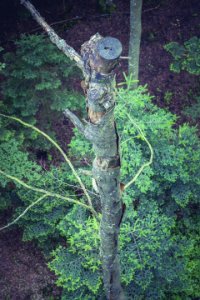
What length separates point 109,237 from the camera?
11.4 ft

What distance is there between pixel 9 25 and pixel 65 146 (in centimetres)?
365

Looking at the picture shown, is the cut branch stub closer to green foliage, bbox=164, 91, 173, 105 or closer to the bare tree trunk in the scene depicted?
the bare tree trunk

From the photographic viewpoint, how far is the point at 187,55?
9203mm

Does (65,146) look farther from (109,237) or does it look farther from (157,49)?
(109,237)

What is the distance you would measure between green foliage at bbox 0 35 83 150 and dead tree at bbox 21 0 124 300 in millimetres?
4139

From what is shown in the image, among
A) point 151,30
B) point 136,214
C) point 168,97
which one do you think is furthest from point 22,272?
point 151,30

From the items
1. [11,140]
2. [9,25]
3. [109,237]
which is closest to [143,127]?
[11,140]

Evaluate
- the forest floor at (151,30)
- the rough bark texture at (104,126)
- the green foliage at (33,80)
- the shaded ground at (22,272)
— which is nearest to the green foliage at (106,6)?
the forest floor at (151,30)

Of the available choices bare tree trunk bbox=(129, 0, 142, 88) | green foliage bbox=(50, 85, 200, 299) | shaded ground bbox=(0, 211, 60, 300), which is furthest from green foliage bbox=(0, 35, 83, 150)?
shaded ground bbox=(0, 211, 60, 300)

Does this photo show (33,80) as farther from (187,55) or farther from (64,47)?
(64,47)

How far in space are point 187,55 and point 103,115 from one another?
748cm

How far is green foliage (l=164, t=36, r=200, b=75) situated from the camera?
8.81 metres

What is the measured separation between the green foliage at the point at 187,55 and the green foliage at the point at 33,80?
293cm

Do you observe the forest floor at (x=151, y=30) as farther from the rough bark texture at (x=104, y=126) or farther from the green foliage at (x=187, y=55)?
the rough bark texture at (x=104, y=126)
